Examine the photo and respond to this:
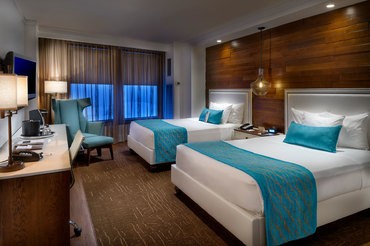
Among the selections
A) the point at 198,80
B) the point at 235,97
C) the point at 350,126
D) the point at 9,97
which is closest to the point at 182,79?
the point at 198,80

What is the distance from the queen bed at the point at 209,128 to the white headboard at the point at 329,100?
1.00 m

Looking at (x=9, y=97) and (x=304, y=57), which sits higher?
(x=304, y=57)

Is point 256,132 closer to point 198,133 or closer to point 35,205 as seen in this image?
point 198,133

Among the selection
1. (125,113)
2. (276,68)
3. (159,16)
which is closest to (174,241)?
(276,68)

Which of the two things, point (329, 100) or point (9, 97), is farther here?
point (329, 100)

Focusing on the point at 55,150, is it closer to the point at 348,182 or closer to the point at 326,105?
the point at 348,182

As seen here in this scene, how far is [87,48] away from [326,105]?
506 centimetres

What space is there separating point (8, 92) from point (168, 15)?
10.6ft

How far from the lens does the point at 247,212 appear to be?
6.50ft

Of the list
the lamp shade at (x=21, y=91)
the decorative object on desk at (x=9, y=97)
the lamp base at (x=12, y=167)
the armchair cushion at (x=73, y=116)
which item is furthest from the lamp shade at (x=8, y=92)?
the armchair cushion at (x=73, y=116)

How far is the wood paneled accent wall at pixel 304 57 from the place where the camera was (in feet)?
10.4

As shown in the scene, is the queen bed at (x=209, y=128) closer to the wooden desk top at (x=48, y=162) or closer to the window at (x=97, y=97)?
the window at (x=97, y=97)

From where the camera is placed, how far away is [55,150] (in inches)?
92.7

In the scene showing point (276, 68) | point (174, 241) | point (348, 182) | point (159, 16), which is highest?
point (159, 16)
